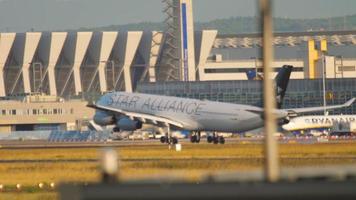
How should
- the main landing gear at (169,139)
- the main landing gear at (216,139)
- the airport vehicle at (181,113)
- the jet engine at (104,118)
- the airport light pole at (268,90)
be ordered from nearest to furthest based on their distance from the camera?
1. the airport light pole at (268,90)
2. the main landing gear at (169,139)
3. the airport vehicle at (181,113)
4. the main landing gear at (216,139)
5. the jet engine at (104,118)

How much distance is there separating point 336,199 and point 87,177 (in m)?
39.2

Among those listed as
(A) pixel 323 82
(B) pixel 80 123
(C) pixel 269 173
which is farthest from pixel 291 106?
(C) pixel 269 173

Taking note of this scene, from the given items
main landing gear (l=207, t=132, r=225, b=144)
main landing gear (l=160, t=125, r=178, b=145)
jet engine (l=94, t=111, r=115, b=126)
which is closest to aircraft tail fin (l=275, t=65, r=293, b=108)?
main landing gear (l=207, t=132, r=225, b=144)

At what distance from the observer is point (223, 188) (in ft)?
51.2

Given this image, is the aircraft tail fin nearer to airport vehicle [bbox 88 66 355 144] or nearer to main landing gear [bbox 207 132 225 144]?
airport vehicle [bbox 88 66 355 144]

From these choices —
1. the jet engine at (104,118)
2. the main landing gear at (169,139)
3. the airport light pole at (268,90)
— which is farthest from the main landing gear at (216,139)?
the airport light pole at (268,90)

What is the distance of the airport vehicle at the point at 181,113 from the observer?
116m

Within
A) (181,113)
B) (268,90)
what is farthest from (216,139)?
(268,90)

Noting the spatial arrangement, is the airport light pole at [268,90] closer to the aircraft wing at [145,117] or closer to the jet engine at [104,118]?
the aircraft wing at [145,117]

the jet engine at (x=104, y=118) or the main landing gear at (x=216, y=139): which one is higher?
the jet engine at (x=104, y=118)

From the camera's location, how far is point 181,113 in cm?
12181

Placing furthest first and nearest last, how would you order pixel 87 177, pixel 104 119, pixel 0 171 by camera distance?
pixel 104 119 < pixel 0 171 < pixel 87 177

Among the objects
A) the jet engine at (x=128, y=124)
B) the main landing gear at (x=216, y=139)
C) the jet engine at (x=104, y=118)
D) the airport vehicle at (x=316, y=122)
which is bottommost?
the main landing gear at (x=216, y=139)

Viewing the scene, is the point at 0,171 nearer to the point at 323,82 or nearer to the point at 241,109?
the point at 241,109
